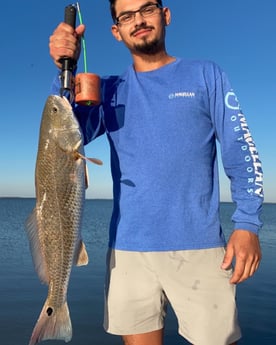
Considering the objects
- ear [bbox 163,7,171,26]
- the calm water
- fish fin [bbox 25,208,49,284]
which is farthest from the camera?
the calm water

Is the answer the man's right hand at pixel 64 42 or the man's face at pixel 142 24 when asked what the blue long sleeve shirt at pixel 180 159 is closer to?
the man's face at pixel 142 24

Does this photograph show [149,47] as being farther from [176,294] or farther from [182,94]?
[176,294]

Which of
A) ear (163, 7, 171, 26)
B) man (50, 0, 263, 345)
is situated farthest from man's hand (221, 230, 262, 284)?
ear (163, 7, 171, 26)

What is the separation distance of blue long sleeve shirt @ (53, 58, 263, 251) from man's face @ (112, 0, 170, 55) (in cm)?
27

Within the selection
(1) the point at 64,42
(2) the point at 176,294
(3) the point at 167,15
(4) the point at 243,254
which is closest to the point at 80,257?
(2) the point at 176,294

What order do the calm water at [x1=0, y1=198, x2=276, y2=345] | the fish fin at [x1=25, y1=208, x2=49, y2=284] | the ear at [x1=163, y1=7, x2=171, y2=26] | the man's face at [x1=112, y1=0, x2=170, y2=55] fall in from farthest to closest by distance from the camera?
the calm water at [x1=0, y1=198, x2=276, y2=345] → the ear at [x1=163, y1=7, x2=171, y2=26] → the man's face at [x1=112, y1=0, x2=170, y2=55] → the fish fin at [x1=25, y1=208, x2=49, y2=284]

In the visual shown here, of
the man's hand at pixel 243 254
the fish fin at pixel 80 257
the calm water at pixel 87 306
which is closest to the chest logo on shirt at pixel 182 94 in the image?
the man's hand at pixel 243 254

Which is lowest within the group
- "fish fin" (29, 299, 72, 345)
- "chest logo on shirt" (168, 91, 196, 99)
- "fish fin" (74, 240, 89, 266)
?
"fish fin" (29, 299, 72, 345)

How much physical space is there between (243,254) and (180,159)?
38.4 inches

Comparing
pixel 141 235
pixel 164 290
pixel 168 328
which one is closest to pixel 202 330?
pixel 164 290

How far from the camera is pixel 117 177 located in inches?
147

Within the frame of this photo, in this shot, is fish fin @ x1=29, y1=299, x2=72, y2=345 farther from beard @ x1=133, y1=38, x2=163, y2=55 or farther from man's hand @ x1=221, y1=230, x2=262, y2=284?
beard @ x1=133, y1=38, x2=163, y2=55

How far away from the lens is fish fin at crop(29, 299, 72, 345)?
3046 millimetres

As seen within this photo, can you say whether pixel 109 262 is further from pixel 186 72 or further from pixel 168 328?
pixel 168 328
